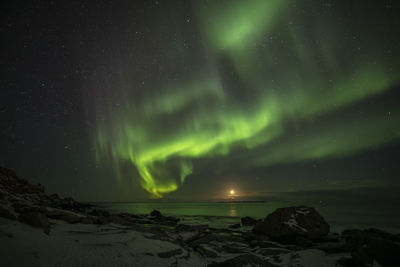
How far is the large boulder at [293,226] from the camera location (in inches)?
473

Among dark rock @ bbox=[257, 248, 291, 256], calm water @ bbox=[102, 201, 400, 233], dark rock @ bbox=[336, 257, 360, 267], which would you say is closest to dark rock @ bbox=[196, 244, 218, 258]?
dark rock @ bbox=[257, 248, 291, 256]

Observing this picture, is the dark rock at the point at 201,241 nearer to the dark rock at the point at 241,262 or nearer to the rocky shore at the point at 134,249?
the rocky shore at the point at 134,249

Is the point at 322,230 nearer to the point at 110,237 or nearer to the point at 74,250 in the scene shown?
the point at 110,237

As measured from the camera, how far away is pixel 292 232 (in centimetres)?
1193

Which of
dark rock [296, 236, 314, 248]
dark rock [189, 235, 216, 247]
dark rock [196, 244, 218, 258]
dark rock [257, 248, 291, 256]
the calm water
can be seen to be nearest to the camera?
dark rock [196, 244, 218, 258]

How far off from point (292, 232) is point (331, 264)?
4792 mm

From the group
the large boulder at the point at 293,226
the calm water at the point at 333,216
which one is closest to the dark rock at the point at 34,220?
the large boulder at the point at 293,226

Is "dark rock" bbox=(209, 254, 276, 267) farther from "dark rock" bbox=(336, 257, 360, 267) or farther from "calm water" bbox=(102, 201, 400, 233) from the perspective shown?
"calm water" bbox=(102, 201, 400, 233)

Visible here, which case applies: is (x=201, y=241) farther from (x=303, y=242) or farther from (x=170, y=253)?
(x=303, y=242)

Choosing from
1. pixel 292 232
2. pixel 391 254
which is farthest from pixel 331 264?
pixel 292 232

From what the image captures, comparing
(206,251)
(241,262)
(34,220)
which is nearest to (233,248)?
(206,251)

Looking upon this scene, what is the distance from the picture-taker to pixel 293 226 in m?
12.4

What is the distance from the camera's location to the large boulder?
1202 centimetres

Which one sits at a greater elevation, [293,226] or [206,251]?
[206,251]
